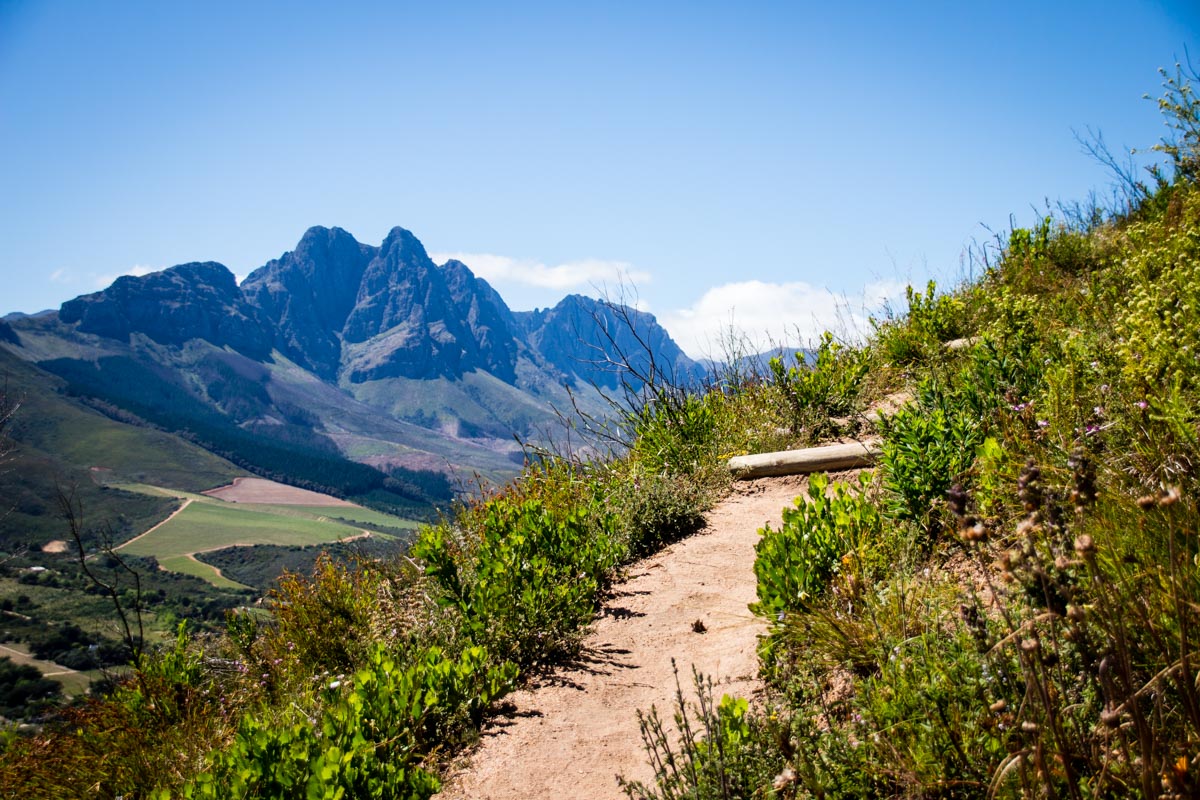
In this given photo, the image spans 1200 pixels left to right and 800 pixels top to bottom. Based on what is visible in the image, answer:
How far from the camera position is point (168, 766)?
498cm

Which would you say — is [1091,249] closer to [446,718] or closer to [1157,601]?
[1157,601]

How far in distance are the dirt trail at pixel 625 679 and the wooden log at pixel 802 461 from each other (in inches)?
48.4

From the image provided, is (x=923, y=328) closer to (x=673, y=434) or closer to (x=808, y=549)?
(x=673, y=434)

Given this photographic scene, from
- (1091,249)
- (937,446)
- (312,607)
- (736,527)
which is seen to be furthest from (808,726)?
(1091,249)

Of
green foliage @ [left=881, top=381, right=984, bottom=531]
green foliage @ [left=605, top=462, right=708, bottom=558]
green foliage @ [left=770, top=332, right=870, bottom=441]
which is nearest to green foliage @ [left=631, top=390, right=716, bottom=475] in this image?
green foliage @ [left=605, top=462, right=708, bottom=558]

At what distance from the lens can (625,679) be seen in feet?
14.3

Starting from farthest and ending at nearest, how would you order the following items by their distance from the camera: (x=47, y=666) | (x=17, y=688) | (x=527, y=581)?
(x=47, y=666)
(x=17, y=688)
(x=527, y=581)

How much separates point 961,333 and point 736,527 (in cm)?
462

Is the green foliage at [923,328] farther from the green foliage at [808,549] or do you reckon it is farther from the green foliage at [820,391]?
the green foliage at [808,549]

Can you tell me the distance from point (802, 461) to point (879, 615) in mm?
3989

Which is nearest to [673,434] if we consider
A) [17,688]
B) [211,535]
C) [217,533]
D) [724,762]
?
[724,762]

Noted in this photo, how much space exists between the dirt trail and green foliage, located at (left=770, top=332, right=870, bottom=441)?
2278 mm

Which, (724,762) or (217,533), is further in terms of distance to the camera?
(217,533)

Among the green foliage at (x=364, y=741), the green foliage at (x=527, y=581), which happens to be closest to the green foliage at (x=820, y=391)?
the green foliage at (x=527, y=581)
